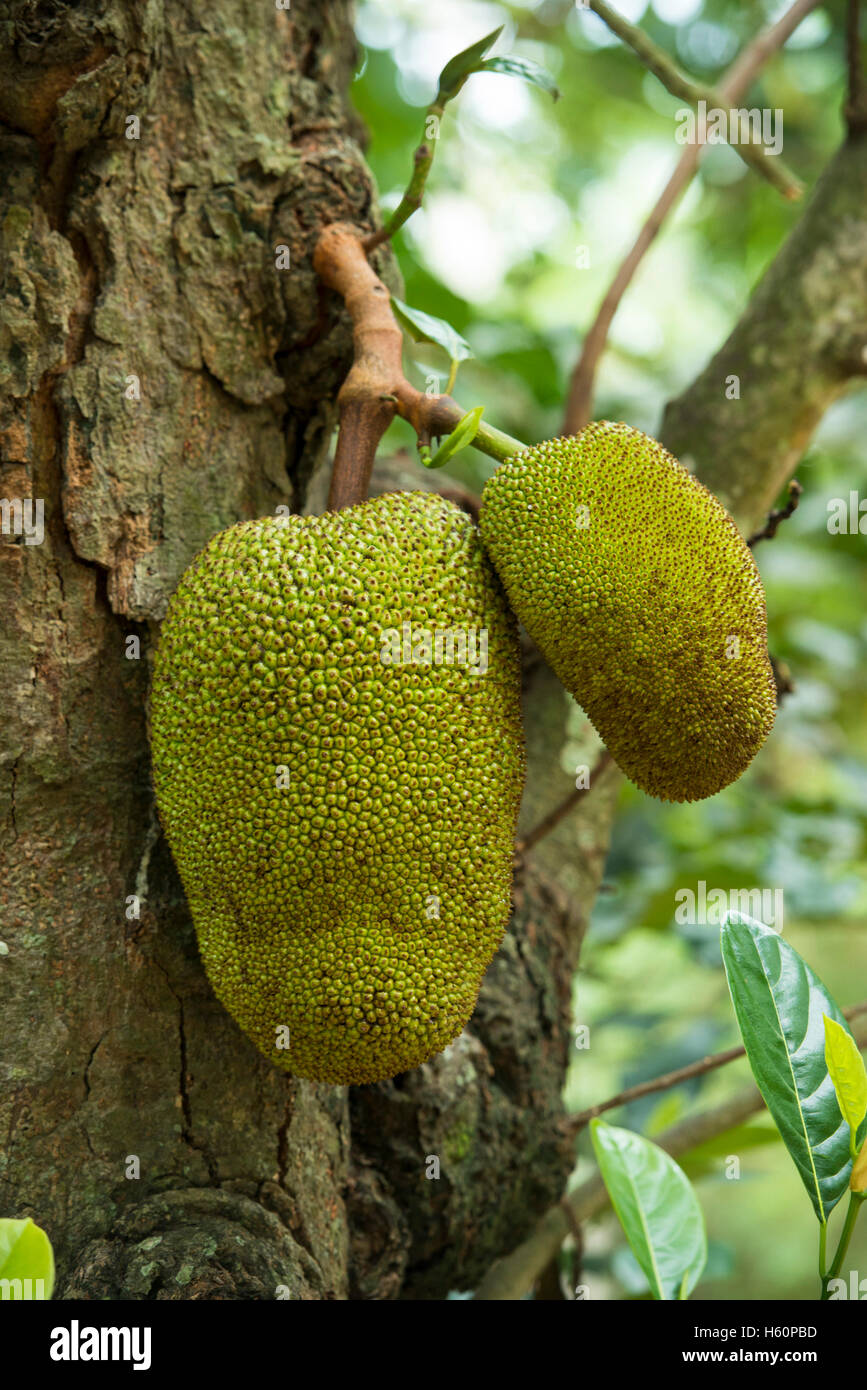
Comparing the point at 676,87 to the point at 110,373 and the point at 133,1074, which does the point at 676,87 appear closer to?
the point at 110,373

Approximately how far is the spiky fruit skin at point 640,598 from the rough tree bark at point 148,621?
0.34m

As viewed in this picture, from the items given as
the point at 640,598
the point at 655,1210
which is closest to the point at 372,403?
the point at 640,598

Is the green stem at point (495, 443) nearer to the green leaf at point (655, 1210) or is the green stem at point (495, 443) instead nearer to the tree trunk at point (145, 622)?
the tree trunk at point (145, 622)

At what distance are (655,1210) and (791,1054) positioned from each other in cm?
22

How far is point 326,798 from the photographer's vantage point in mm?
926

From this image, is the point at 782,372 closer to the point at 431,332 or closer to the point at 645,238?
the point at 645,238

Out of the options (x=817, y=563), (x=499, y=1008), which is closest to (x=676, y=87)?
(x=499, y=1008)

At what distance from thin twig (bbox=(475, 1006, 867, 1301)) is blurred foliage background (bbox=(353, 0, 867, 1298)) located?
160 millimetres

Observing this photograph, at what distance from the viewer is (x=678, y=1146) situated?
4.87 ft

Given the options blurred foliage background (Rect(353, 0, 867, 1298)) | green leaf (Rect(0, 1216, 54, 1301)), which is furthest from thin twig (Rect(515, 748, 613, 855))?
green leaf (Rect(0, 1216, 54, 1301))

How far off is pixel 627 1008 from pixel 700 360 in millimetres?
2278

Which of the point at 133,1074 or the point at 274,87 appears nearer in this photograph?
the point at 133,1074

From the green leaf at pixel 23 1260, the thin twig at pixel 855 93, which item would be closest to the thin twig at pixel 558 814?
the green leaf at pixel 23 1260

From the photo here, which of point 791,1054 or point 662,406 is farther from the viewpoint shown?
point 662,406
